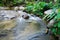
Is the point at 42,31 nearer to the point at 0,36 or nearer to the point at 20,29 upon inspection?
the point at 20,29

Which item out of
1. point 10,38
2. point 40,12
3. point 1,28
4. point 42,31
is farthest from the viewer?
point 40,12

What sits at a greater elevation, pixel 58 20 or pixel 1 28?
pixel 58 20

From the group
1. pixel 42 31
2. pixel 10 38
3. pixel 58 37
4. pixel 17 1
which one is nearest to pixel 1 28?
pixel 10 38

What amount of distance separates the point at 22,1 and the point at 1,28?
23.1ft

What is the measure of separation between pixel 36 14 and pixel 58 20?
391cm

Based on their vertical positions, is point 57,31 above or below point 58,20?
below

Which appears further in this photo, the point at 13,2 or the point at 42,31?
the point at 13,2

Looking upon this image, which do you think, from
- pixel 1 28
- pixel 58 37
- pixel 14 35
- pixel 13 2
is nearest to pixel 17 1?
pixel 13 2

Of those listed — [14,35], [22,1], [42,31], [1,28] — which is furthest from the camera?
[22,1]

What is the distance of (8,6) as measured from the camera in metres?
11.6

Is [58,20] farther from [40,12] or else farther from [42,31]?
[40,12]

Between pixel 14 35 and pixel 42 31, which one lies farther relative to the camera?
pixel 42 31

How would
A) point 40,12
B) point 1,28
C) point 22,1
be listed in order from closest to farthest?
1. point 1,28
2. point 40,12
3. point 22,1

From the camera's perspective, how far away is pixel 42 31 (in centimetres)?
542
